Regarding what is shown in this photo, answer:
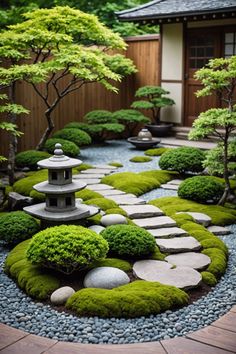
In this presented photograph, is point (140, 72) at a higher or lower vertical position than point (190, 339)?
higher

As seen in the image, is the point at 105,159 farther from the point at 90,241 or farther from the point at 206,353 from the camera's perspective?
the point at 206,353

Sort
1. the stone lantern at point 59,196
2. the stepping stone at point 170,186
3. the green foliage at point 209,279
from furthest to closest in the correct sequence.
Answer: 1. the stepping stone at point 170,186
2. the stone lantern at point 59,196
3. the green foliage at point 209,279

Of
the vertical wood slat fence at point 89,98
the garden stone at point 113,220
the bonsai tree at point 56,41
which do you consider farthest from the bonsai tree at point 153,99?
the garden stone at point 113,220

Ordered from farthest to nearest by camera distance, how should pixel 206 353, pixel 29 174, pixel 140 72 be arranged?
pixel 140 72 < pixel 29 174 < pixel 206 353

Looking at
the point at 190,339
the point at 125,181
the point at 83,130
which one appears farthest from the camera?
the point at 83,130

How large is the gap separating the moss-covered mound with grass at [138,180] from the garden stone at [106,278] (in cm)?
336

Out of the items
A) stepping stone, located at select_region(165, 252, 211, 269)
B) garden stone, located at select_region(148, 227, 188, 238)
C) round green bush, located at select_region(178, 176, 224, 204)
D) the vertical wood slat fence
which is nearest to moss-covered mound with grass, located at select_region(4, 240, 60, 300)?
stepping stone, located at select_region(165, 252, 211, 269)

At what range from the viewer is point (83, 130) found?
12047mm

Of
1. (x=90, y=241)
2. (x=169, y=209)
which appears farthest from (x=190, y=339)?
(x=169, y=209)

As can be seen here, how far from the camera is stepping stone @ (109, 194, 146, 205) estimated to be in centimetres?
750

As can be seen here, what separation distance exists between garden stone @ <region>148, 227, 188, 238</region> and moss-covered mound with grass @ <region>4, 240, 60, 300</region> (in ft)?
5.30

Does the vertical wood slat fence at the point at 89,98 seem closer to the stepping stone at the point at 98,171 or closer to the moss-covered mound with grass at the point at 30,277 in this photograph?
the stepping stone at the point at 98,171

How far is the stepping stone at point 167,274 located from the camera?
493cm

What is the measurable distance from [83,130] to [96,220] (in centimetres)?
573
